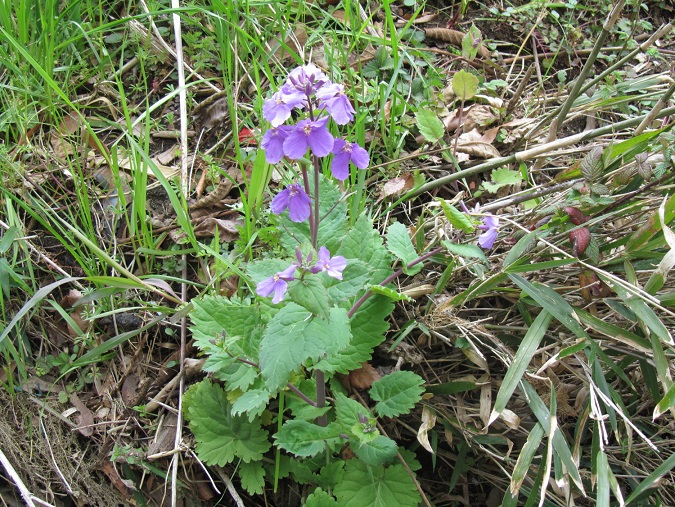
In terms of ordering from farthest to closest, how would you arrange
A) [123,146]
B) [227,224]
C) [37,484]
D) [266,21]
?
[266,21]
[123,146]
[227,224]
[37,484]

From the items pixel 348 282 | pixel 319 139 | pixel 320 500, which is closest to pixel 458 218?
pixel 348 282

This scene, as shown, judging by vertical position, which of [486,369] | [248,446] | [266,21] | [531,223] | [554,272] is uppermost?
[266,21]

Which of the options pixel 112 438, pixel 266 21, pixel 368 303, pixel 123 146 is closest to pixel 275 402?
pixel 368 303

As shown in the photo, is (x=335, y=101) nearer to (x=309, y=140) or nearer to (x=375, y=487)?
(x=309, y=140)

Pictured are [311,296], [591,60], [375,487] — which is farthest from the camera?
[591,60]

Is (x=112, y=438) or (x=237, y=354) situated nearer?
(x=237, y=354)

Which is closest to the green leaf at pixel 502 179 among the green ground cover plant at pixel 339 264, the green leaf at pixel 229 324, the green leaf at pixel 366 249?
the green ground cover plant at pixel 339 264

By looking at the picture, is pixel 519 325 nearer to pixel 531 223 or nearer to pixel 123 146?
pixel 531 223
